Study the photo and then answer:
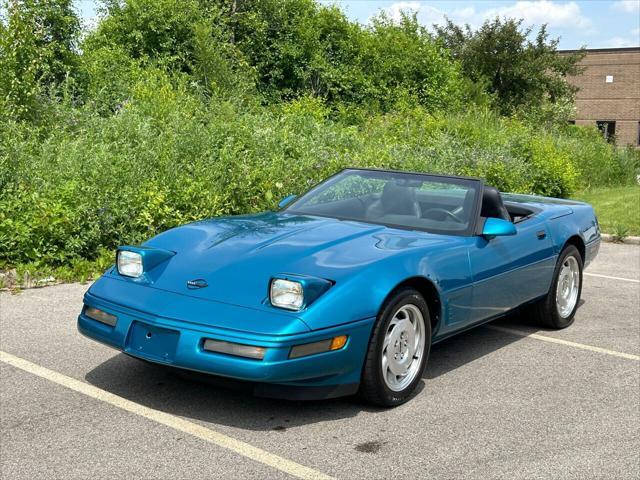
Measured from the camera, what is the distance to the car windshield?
5.65 m

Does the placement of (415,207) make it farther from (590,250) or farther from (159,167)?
(159,167)

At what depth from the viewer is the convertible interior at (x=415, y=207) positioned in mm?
5652

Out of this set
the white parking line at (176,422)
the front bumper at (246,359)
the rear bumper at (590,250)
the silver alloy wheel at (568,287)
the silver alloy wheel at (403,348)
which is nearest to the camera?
the white parking line at (176,422)

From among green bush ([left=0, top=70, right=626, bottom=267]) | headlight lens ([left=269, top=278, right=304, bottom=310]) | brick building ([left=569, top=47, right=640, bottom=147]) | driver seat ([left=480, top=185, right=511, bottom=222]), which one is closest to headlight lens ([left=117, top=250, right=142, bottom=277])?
headlight lens ([left=269, top=278, right=304, bottom=310])

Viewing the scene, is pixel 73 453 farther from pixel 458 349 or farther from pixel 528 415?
pixel 458 349

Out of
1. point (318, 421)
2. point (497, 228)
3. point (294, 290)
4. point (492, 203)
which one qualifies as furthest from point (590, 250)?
point (294, 290)

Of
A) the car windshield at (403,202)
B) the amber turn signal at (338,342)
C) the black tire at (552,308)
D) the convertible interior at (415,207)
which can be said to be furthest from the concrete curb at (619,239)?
the amber turn signal at (338,342)

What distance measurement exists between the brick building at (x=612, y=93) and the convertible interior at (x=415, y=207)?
4595cm

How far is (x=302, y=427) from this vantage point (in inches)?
172

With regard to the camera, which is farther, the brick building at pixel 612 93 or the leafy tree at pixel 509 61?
the brick building at pixel 612 93

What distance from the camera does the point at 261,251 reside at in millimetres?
4797

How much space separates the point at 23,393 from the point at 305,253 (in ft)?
5.94

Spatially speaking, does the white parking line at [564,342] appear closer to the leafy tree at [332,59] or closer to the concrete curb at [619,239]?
the concrete curb at [619,239]

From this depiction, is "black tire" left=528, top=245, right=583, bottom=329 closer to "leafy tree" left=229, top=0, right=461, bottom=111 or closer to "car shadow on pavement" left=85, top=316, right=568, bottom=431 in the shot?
"car shadow on pavement" left=85, top=316, right=568, bottom=431
